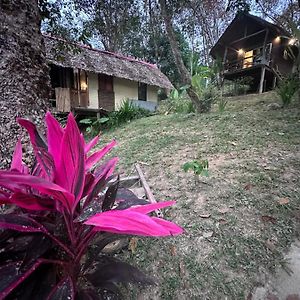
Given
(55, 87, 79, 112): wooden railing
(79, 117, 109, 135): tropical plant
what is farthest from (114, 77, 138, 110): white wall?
(79, 117, 109, 135): tropical plant

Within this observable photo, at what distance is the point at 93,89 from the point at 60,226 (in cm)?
1009

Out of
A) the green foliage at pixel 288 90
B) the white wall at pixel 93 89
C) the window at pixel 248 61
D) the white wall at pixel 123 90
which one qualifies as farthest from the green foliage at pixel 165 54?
the green foliage at pixel 288 90

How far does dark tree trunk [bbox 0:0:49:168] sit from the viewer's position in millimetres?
1282

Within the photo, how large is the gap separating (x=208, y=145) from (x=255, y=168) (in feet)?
3.32

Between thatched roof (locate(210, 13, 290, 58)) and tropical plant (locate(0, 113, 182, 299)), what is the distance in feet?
37.7

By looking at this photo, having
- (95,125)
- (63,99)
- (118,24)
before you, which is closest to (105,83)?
(63,99)

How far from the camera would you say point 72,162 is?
684 millimetres

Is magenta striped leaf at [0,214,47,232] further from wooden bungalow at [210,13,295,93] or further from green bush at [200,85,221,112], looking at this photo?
wooden bungalow at [210,13,295,93]

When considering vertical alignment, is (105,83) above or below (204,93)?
above

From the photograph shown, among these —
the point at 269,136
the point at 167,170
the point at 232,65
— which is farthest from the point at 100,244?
the point at 232,65

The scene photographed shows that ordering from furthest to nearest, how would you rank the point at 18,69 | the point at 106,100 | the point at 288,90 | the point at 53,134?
the point at 106,100, the point at 288,90, the point at 18,69, the point at 53,134

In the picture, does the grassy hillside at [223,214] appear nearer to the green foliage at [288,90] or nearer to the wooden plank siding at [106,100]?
Answer: the green foliage at [288,90]

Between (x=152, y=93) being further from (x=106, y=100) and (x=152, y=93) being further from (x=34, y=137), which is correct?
(x=34, y=137)

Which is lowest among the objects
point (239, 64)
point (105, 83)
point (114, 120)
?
point (114, 120)
